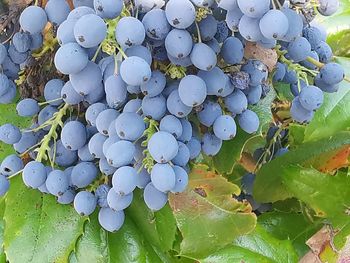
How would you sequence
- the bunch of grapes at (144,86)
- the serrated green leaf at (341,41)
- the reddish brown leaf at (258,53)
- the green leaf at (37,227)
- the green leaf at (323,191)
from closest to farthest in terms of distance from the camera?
1. the bunch of grapes at (144,86)
2. the reddish brown leaf at (258,53)
3. the green leaf at (37,227)
4. the green leaf at (323,191)
5. the serrated green leaf at (341,41)

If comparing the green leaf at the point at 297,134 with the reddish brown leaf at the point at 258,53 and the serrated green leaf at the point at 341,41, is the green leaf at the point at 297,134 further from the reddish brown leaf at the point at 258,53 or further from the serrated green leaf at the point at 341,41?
the reddish brown leaf at the point at 258,53

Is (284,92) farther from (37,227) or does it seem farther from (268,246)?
(37,227)

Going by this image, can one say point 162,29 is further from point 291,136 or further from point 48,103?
point 291,136

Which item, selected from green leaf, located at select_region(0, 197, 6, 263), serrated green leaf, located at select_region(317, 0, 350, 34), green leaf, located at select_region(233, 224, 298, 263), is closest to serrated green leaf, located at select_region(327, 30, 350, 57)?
serrated green leaf, located at select_region(317, 0, 350, 34)

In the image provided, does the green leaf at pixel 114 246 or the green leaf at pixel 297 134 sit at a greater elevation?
the green leaf at pixel 297 134

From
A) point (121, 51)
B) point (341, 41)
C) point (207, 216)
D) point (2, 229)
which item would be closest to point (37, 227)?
point (2, 229)

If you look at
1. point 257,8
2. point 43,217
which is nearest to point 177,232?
point 43,217

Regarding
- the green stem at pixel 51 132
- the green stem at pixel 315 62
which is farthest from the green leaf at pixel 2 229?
the green stem at pixel 315 62
